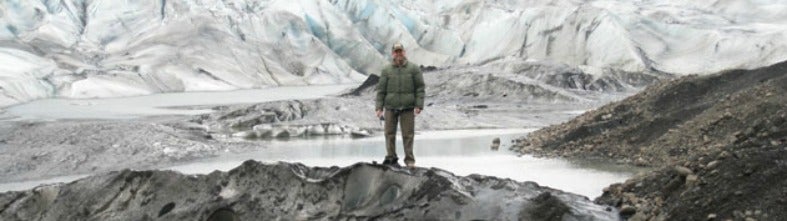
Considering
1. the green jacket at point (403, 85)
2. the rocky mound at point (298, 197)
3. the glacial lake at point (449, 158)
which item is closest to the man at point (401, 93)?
the green jacket at point (403, 85)

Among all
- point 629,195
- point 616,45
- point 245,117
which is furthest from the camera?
point 616,45

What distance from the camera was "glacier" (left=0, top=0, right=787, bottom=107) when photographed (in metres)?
49.4

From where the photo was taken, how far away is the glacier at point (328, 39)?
49.4m

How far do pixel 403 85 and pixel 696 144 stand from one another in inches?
247

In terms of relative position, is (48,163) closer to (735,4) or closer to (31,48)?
(31,48)

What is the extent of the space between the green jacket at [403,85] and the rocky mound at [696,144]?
1992mm

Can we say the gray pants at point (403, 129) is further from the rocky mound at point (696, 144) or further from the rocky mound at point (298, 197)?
the rocky mound at point (696, 144)

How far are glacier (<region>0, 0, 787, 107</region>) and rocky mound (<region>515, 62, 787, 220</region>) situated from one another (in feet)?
98.1

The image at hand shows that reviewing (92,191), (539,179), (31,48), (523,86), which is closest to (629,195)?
(539,179)

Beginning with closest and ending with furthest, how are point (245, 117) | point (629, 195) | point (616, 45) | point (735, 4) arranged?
point (629, 195) < point (245, 117) < point (616, 45) < point (735, 4)

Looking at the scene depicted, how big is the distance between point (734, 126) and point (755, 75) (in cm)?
428

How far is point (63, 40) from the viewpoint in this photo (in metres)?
54.7

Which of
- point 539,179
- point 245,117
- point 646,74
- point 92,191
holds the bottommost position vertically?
point 646,74

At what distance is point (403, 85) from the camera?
8.48 m
